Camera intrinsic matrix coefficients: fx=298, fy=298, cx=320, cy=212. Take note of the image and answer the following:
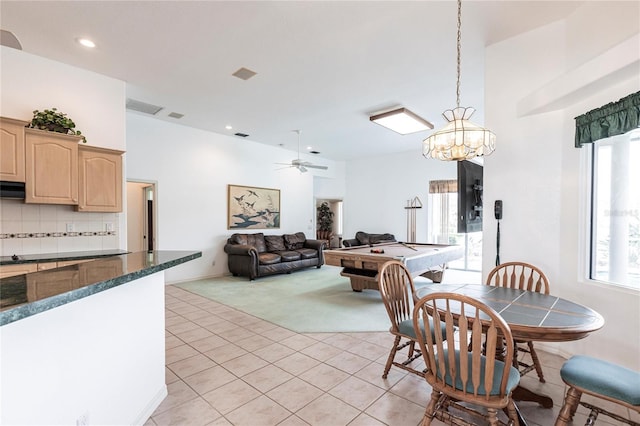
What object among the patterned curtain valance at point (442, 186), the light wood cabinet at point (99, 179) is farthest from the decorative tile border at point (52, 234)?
the patterned curtain valance at point (442, 186)

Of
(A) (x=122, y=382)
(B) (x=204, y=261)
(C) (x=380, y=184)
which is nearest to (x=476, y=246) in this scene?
(C) (x=380, y=184)

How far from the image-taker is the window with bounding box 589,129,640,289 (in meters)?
2.44

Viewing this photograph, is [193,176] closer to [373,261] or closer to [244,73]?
[244,73]

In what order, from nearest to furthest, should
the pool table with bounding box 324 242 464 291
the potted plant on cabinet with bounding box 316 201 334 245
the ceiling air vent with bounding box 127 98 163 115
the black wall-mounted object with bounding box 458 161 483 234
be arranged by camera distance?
the black wall-mounted object with bounding box 458 161 483 234 → the pool table with bounding box 324 242 464 291 → the ceiling air vent with bounding box 127 98 163 115 → the potted plant on cabinet with bounding box 316 201 334 245

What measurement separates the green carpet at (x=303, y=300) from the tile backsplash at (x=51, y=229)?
188 cm

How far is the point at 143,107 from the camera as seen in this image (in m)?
5.02

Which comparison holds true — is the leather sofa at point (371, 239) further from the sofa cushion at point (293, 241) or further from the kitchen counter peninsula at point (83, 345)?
the kitchen counter peninsula at point (83, 345)

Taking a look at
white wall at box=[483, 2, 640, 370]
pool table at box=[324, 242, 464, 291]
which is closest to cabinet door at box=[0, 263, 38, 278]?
pool table at box=[324, 242, 464, 291]

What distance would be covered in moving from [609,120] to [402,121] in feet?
10.8

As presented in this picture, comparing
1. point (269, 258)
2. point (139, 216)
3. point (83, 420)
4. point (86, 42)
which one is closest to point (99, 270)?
point (83, 420)

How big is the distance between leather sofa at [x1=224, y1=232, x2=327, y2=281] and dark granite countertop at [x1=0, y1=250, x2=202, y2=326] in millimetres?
4362

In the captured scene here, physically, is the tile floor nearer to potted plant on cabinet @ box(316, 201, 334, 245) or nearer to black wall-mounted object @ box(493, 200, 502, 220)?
black wall-mounted object @ box(493, 200, 502, 220)

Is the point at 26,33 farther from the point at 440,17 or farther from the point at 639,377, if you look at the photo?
the point at 639,377

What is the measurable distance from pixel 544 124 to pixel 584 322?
7.01 feet
